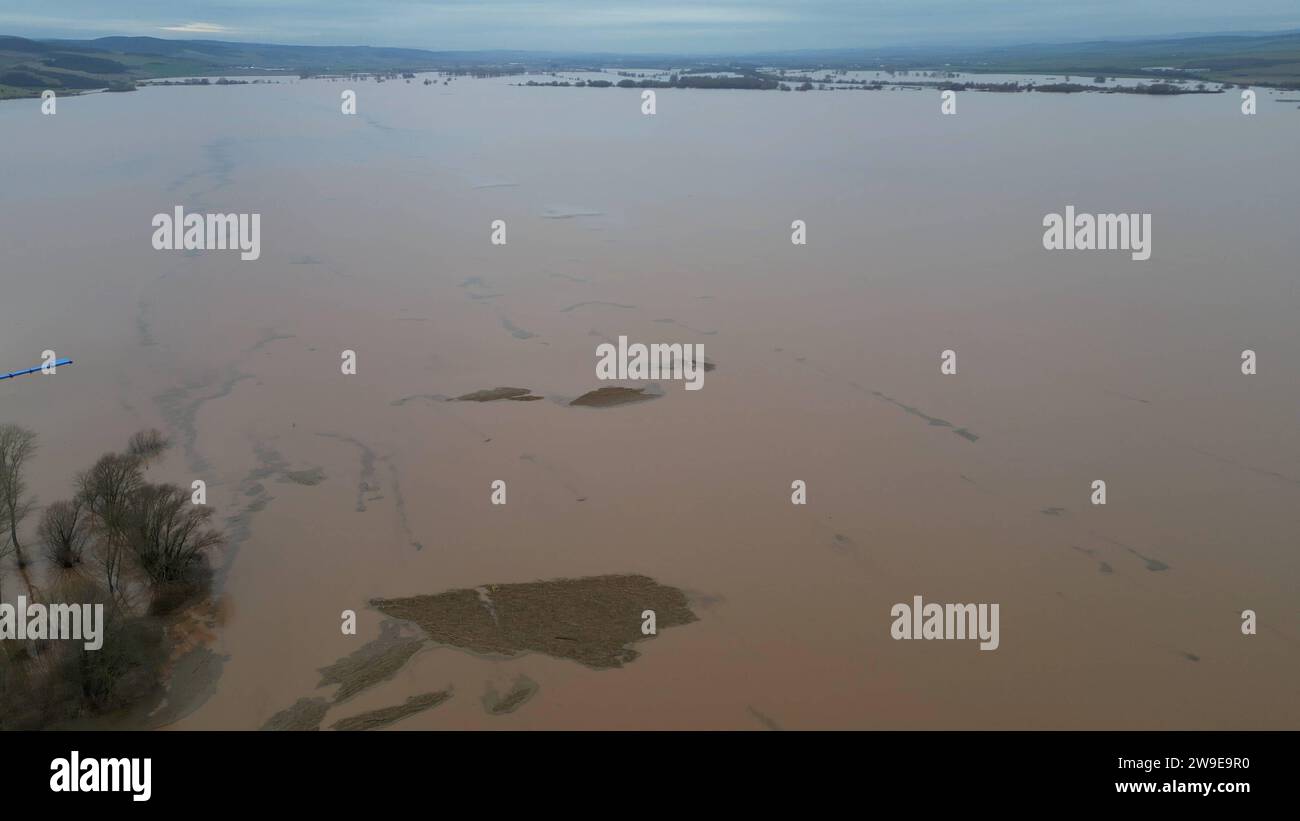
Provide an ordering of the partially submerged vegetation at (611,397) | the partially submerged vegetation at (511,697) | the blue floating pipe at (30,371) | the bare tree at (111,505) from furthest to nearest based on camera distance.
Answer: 1. the blue floating pipe at (30,371)
2. the partially submerged vegetation at (611,397)
3. the bare tree at (111,505)
4. the partially submerged vegetation at (511,697)

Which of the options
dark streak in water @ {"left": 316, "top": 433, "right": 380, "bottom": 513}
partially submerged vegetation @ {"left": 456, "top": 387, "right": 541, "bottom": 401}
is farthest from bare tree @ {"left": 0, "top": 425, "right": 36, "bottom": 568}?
partially submerged vegetation @ {"left": 456, "top": 387, "right": 541, "bottom": 401}

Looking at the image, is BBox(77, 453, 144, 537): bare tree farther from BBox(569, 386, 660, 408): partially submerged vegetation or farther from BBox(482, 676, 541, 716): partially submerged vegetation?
BBox(569, 386, 660, 408): partially submerged vegetation

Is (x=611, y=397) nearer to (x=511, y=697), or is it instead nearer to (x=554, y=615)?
(x=554, y=615)

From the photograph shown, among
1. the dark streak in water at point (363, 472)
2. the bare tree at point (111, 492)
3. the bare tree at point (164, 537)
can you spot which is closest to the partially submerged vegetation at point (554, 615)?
the bare tree at point (164, 537)

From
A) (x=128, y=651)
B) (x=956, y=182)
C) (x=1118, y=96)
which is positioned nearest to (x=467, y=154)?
(x=956, y=182)

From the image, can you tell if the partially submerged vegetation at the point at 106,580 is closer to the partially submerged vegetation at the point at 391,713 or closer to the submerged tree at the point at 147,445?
the submerged tree at the point at 147,445

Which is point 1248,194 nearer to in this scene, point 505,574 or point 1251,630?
point 1251,630
